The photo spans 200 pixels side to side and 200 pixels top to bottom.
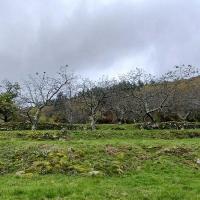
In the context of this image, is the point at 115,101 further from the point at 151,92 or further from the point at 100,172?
the point at 100,172

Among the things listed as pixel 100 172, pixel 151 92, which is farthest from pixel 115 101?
pixel 100 172

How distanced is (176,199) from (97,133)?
24597mm

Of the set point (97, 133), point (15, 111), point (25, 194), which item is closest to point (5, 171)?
point (25, 194)

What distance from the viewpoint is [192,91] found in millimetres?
78938

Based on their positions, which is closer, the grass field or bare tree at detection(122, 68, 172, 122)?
the grass field

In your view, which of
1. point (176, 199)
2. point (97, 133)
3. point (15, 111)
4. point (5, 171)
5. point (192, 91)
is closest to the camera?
point (176, 199)

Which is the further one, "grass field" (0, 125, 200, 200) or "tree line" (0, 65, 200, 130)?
"tree line" (0, 65, 200, 130)

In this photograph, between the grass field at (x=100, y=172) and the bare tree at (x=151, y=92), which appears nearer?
the grass field at (x=100, y=172)

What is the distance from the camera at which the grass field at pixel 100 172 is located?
56.8ft

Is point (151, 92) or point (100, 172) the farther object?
point (151, 92)

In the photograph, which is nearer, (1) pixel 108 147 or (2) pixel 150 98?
(1) pixel 108 147

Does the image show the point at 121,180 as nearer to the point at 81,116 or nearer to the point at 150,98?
the point at 150,98

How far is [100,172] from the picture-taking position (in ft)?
70.1

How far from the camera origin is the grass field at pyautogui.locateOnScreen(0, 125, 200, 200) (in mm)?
17316
